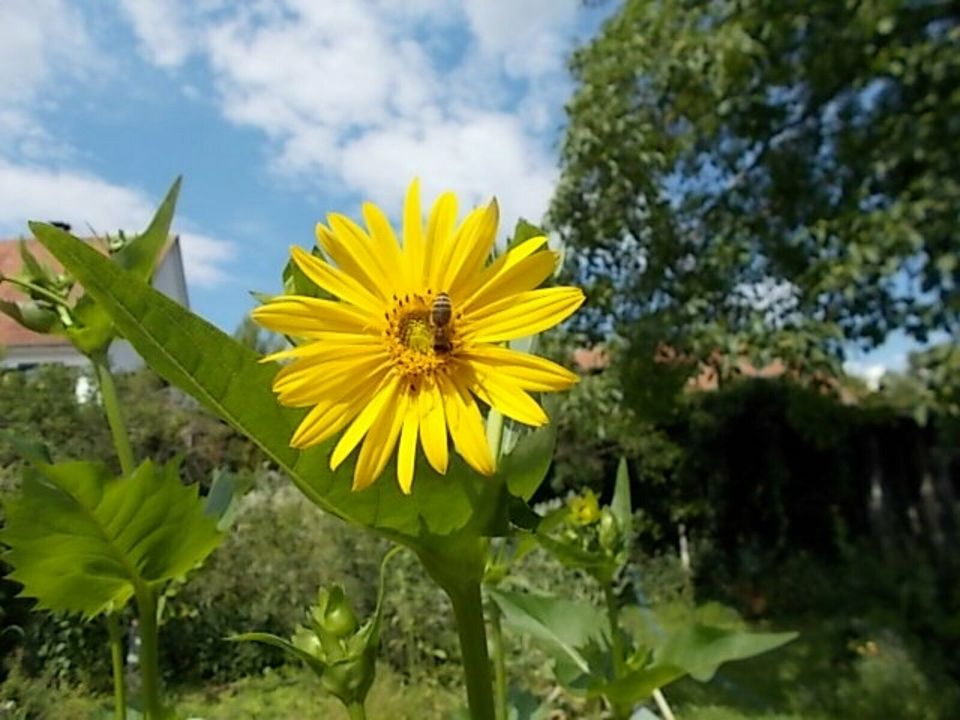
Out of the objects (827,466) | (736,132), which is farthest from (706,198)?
(827,466)

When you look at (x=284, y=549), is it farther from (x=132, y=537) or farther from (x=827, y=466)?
(x=827, y=466)

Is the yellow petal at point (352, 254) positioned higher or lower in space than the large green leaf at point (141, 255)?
lower

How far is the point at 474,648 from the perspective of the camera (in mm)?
478

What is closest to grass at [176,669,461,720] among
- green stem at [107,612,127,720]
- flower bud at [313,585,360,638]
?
green stem at [107,612,127,720]

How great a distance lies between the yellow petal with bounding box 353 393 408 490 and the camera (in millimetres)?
424

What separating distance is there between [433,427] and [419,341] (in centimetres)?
5

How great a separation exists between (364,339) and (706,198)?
526 centimetres

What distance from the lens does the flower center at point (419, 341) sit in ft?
1.54

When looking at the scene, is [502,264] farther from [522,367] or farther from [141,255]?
[141,255]

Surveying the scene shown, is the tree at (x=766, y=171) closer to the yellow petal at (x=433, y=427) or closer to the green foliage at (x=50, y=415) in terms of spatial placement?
the green foliage at (x=50, y=415)

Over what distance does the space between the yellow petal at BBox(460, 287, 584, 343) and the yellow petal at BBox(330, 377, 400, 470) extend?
0.05 meters

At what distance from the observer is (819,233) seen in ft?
14.8

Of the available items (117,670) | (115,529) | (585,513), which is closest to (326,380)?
(115,529)

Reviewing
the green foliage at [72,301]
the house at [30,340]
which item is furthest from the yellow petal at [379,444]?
the green foliage at [72,301]
